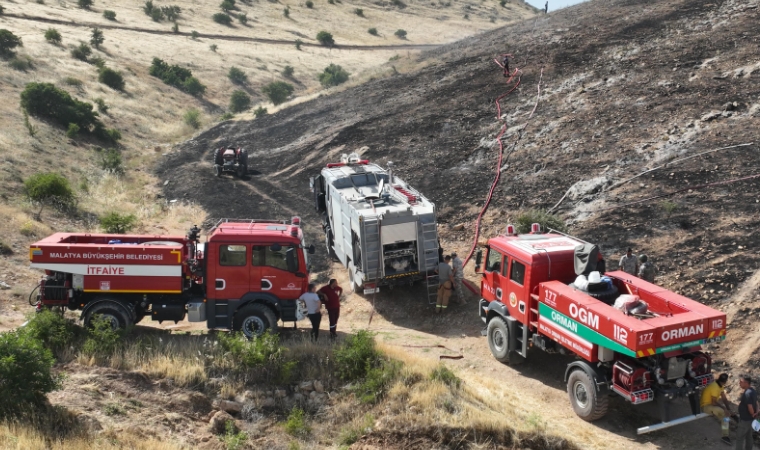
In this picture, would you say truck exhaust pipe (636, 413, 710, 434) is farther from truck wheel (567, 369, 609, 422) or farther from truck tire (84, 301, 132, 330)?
truck tire (84, 301, 132, 330)

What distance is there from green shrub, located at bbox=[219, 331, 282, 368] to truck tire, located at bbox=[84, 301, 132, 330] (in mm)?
2972

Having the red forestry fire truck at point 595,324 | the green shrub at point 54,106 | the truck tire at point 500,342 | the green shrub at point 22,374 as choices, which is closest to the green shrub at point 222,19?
the green shrub at point 54,106

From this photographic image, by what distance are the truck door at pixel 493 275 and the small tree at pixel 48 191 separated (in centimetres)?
1834

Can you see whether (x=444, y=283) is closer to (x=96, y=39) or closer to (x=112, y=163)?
(x=112, y=163)

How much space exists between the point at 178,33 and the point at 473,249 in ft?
223

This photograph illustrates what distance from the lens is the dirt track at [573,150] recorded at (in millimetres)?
15664

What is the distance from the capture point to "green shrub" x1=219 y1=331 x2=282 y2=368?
12.1 meters

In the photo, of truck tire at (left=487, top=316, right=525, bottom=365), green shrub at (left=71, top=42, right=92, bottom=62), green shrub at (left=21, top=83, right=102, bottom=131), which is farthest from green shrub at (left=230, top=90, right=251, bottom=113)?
truck tire at (left=487, top=316, right=525, bottom=365)

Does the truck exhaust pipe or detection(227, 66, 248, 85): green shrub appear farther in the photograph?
detection(227, 66, 248, 85): green shrub

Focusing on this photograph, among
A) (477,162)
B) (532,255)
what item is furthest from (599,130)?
(532,255)

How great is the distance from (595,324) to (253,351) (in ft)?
20.7

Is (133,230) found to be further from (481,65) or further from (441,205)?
(481,65)

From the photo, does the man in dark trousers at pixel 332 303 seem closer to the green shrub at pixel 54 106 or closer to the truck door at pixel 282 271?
the truck door at pixel 282 271

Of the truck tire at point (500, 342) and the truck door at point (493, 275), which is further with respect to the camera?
the truck door at point (493, 275)
